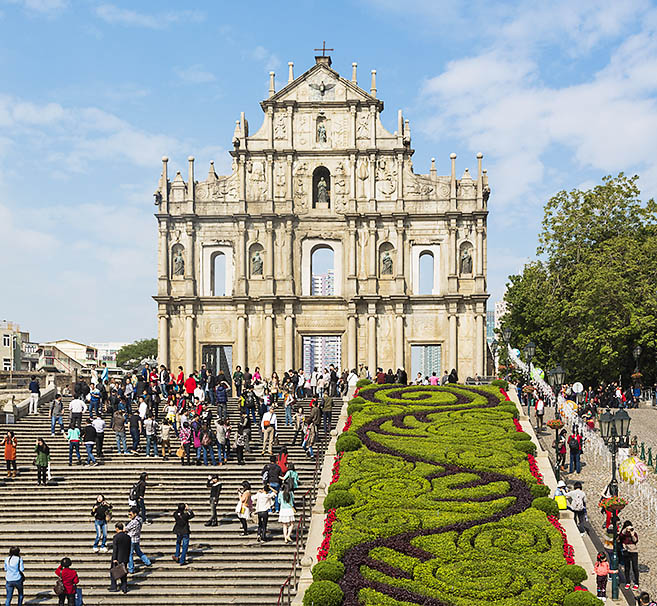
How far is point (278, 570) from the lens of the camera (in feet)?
66.5

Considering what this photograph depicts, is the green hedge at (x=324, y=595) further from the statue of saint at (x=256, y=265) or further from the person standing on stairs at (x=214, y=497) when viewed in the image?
the statue of saint at (x=256, y=265)

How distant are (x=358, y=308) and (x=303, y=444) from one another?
18.0m

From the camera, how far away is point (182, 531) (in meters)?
20.4

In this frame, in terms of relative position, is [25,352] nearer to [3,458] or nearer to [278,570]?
[3,458]

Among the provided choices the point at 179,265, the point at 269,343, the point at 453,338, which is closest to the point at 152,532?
the point at 269,343

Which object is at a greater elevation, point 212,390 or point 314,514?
point 212,390

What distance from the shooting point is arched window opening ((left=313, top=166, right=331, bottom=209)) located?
47062 millimetres

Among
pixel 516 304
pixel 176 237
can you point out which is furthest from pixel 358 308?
pixel 516 304

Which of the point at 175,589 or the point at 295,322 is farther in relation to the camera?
the point at 295,322

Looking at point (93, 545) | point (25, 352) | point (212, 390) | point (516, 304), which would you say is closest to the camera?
point (93, 545)

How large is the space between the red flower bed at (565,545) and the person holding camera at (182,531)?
28.1 feet

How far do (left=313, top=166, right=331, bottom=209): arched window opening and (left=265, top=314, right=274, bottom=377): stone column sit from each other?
21.8 feet

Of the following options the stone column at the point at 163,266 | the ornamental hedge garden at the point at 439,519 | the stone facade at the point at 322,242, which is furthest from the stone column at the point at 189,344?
the ornamental hedge garden at the point at 439,519

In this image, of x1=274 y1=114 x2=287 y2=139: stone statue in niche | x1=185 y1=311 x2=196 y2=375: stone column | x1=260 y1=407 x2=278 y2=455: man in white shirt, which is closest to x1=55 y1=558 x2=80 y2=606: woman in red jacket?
x1=260 y1=407 x2=278 y2=455: man in white shirt
